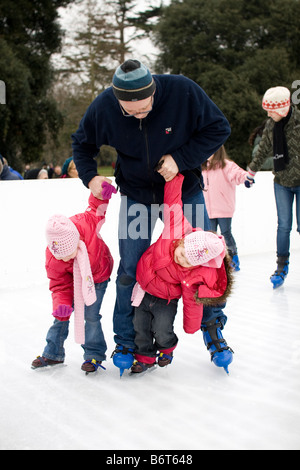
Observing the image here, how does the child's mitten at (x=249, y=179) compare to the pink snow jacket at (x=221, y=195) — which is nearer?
the child's mitten at (x=249, y=179)

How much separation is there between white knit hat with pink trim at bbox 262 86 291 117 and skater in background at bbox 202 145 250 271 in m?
0.83

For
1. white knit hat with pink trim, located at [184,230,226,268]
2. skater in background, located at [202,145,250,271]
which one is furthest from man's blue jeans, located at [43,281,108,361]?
skater in background, located at [202,145,250,271]

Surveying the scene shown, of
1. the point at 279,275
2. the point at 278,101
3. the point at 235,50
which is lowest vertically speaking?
the point at 279,275

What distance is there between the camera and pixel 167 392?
1.96 metres

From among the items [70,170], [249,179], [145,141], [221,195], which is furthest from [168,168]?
[70,170]

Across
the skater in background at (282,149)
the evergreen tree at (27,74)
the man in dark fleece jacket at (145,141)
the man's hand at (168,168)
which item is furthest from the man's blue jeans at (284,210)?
the evergreen tree at (27,74)

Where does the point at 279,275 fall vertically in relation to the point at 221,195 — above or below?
below

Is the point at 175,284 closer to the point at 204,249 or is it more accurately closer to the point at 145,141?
the point at 204,249

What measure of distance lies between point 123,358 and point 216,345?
38 cm

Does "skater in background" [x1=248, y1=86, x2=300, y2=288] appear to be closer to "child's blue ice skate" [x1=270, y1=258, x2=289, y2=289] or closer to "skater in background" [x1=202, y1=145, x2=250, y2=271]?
"child's blue ice skate" [x1=270, y1=258, x2=289, y2=289]

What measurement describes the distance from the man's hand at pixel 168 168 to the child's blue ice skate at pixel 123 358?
0.72 metres

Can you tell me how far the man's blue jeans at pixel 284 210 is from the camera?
352 cm

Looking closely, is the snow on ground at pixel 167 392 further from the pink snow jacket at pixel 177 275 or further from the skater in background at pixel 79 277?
the pink snow jacket at pixel 177 275
